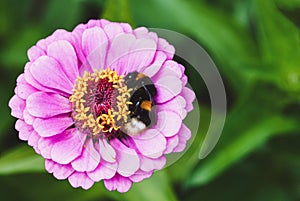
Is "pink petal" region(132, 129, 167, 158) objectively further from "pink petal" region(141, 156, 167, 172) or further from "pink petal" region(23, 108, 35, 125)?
"pink petal" region(23, 108, 35, 125)

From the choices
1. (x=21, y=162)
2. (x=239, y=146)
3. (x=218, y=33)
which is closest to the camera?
(x=21, y=162)

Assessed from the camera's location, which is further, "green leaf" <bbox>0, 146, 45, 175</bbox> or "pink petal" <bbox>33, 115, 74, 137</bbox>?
"green leaf" <bbox>0, 146, 45, 175</bbox>

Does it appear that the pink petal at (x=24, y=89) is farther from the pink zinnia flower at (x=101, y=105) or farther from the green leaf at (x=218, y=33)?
the green leaf at (x=218, y=33)

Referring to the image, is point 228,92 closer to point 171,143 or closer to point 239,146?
point 239,146

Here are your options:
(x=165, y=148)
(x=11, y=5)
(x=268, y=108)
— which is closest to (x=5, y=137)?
(x=11, y=5)

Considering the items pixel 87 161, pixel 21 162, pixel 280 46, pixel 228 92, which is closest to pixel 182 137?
pixel 87 161

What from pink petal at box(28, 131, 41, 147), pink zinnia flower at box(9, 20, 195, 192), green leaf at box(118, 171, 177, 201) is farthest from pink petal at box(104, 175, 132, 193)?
green leaf at box(118, 171, 177, 201)
